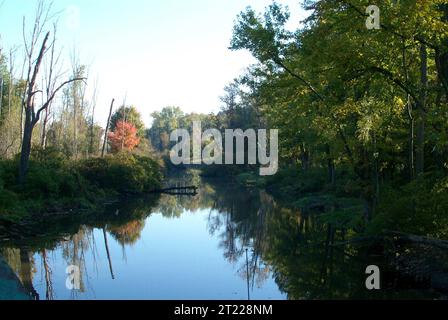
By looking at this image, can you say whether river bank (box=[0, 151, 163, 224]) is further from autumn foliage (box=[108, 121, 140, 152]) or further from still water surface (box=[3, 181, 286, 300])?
autumn foliage (box=[108, 121, 140, 152])

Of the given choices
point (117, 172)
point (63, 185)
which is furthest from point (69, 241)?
point (117, 172)

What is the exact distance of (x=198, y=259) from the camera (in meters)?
14.6

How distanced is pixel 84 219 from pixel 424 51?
639 inches

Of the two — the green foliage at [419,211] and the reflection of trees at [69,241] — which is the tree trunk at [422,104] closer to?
the green foliage at [419,211]

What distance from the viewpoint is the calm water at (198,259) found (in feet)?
34.4

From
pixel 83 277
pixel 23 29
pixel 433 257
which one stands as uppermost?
pixel 23 29

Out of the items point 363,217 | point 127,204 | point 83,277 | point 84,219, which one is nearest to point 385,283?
point 363,217

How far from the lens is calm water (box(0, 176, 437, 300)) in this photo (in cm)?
1048

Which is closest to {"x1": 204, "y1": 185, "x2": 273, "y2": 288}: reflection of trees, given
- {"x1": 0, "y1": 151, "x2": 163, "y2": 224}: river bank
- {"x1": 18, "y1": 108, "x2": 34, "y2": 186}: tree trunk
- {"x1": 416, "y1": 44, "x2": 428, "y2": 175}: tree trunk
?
{"x1": 416, "y1": 44, "x2": 428, "y2": 175}: tree trunk

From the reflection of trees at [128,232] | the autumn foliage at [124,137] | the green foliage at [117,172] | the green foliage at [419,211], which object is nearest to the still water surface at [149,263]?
the reflection of trees at [128,232]

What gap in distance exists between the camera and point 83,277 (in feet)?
39.3

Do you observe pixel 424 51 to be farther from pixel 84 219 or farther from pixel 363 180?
pixel 84 219

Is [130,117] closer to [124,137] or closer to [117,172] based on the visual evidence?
[124,137]

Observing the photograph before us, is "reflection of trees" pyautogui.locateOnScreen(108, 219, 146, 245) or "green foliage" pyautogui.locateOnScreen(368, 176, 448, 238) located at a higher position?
"green foliage" pyautogui.locateOnScreen(368, 176, 448, 238)
